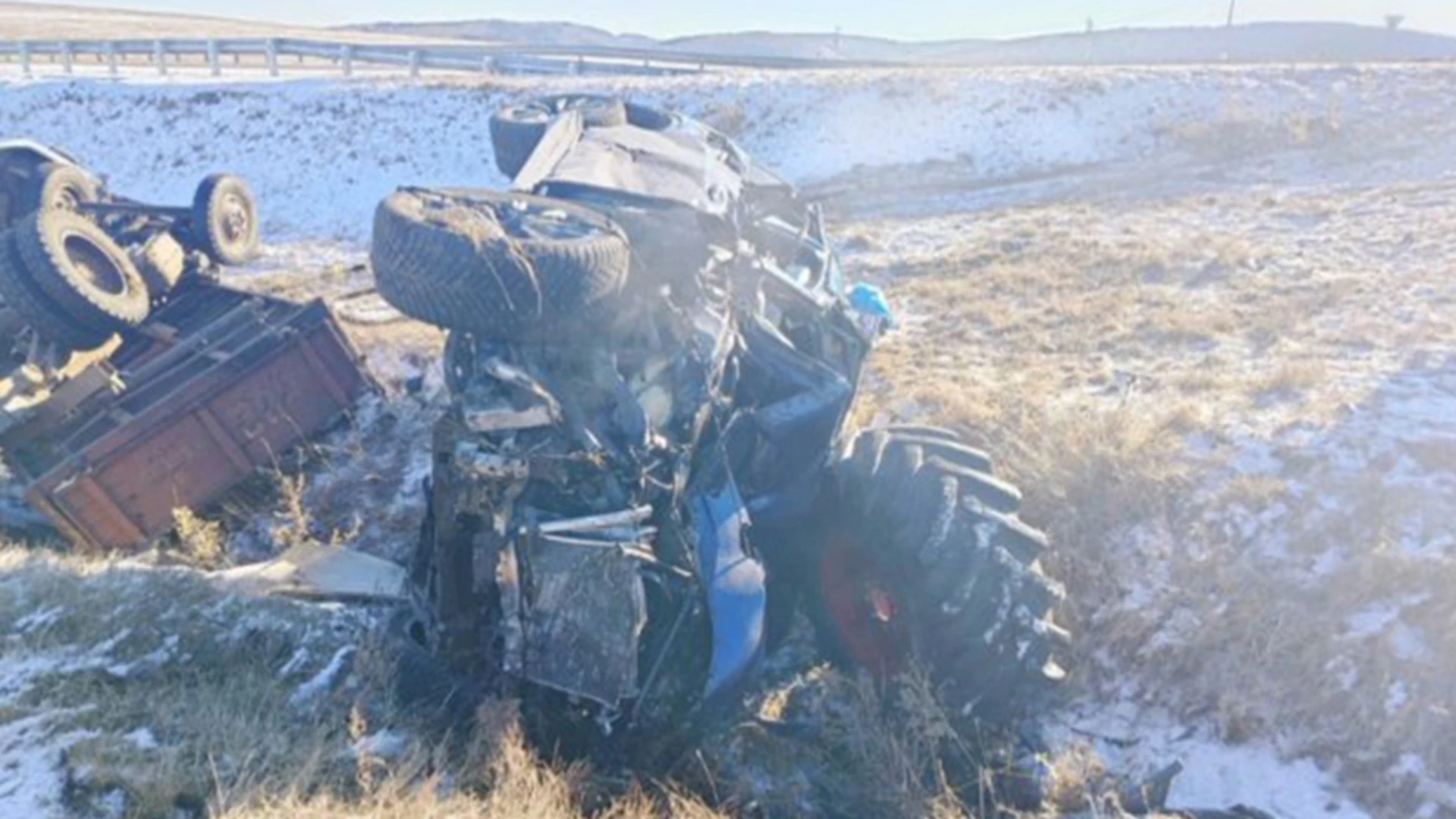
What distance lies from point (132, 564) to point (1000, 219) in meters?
10.0

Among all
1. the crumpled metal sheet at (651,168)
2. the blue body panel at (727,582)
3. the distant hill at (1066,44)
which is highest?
the distant hill at (1066,44)

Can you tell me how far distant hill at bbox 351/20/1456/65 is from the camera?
2928cm

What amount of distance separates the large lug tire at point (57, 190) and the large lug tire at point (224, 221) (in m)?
0.82

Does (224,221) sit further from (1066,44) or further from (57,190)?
(1066,44)

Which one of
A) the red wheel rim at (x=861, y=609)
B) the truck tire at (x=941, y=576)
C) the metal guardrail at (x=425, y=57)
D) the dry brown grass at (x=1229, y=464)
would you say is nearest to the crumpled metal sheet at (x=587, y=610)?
the truck tire at (x=941, y=576)

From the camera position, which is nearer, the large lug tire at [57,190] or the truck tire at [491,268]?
the truck tire at [491,268]

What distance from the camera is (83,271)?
668cm

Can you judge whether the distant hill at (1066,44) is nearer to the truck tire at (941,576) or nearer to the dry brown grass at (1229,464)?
the dry brown grass at (1229,464)

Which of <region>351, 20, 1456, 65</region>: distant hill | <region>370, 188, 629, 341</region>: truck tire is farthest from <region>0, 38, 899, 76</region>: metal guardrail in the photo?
<region>370, 188, 629, 341</region>: truck tire

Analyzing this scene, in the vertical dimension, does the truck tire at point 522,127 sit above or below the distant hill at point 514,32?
below

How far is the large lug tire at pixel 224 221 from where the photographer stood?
859 centimetres

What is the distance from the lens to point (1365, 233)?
946 cm

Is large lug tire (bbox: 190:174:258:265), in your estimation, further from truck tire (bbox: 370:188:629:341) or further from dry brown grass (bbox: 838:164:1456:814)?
dry brown grass (bbox: 838:164:1456:814)

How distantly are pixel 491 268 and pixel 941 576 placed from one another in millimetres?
2083
